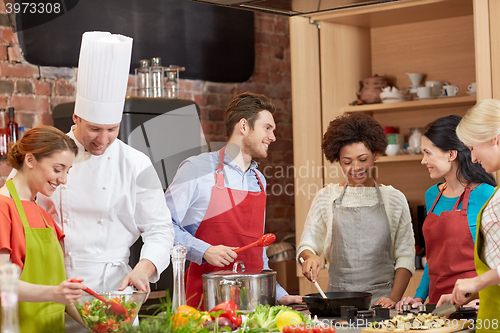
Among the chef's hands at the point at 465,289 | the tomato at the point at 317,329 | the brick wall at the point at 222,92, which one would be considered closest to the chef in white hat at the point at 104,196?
the tomato at the point at 317,329

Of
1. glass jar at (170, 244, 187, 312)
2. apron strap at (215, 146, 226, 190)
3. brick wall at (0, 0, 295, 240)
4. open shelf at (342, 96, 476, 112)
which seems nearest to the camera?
glass jar at (170, 244, 187, 312)

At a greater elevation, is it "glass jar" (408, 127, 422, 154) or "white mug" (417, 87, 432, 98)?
"white mug" (417, 87, 432, 98)

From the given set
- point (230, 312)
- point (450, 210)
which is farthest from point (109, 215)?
point (450, 210)

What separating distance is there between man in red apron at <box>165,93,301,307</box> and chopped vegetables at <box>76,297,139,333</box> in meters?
0.59

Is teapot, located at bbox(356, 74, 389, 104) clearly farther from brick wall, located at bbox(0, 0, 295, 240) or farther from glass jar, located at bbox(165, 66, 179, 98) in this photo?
glass jar, located at bbox(165, 66, 179, 98)

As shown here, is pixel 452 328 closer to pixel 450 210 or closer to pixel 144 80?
pixel 450 210

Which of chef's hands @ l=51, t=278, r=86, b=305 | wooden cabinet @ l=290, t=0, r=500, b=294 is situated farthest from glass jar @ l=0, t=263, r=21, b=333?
wooden cabinet @ l=290, t=0, r=500, b=294

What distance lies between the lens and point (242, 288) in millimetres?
1692

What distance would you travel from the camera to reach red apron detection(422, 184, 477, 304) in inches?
83.6

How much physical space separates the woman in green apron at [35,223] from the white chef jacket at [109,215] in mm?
129

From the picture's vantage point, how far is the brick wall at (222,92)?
306 cm

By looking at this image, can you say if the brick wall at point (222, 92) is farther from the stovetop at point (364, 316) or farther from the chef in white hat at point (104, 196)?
the stovetop at point (364, 316)

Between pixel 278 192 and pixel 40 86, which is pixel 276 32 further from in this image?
pixel 40 86

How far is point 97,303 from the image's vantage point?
1.48 m
